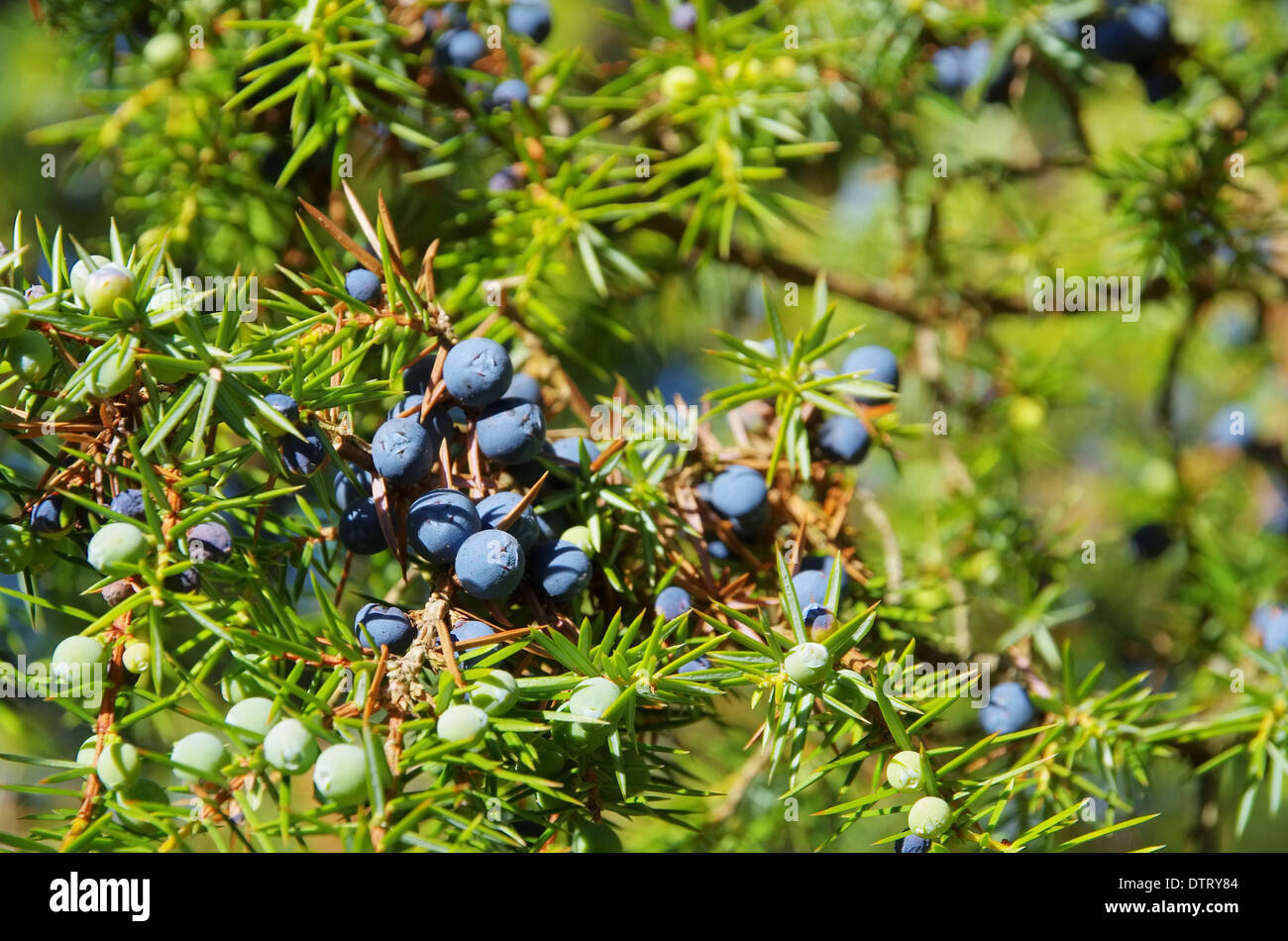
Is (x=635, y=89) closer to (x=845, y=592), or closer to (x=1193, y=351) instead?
(x=845, y=592)

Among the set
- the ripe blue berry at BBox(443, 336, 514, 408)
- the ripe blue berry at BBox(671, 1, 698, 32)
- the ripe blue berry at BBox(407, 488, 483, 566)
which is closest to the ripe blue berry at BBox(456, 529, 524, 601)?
the ripe blue berry at BBox(407, 488, 483, 566)

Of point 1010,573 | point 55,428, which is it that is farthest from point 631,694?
point 1010,573

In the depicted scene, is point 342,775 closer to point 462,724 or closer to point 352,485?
point 462,724

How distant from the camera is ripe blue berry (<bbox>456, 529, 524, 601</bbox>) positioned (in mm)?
636

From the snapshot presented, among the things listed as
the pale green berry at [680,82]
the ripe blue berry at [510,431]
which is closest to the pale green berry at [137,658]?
the ripe blue berry at [510,431]

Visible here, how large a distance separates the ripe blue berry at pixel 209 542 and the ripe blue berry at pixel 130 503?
0.04 m

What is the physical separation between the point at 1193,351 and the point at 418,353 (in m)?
1.65

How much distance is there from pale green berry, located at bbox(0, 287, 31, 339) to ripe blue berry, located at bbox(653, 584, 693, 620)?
0.47 meters

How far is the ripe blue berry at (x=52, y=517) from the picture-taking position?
674 millimetres

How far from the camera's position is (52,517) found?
676mm

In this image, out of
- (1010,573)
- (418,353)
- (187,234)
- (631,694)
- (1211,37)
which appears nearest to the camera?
(631,694)

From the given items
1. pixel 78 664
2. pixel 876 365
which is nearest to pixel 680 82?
pixel 876 365

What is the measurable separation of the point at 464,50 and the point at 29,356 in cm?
59
